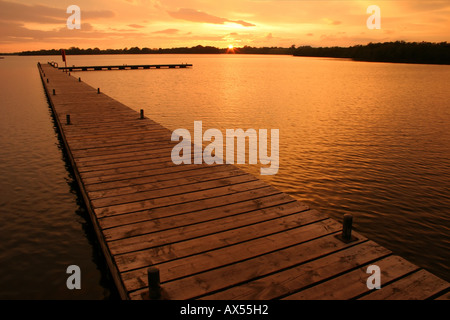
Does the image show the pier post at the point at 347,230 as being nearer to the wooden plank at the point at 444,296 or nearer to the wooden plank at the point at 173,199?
the wooden plank at the point at 444,296

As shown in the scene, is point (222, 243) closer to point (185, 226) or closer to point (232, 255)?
point (232, 255)

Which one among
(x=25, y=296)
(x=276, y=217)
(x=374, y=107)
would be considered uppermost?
(x=374, y=107)

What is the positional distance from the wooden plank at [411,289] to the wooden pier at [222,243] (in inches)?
0.5

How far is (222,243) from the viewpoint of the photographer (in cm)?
483

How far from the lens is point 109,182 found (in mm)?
7152

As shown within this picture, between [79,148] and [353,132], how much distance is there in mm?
13784

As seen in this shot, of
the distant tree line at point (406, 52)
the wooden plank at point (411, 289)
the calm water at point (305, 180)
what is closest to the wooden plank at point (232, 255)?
the wooden plank at point (411, 289)

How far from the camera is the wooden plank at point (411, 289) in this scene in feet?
12.4

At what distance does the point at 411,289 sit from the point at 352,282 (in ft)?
2.35

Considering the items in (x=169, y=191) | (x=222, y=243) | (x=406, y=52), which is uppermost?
(x=406, y=52)

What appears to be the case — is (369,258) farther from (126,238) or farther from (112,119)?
(112,119)

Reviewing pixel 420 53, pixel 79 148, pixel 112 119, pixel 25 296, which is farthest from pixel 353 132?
pixel 420 53

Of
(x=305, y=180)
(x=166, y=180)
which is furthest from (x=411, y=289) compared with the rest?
(x=305, y=180)

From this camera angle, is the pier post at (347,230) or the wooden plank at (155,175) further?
the wooden plank at (155,175)
